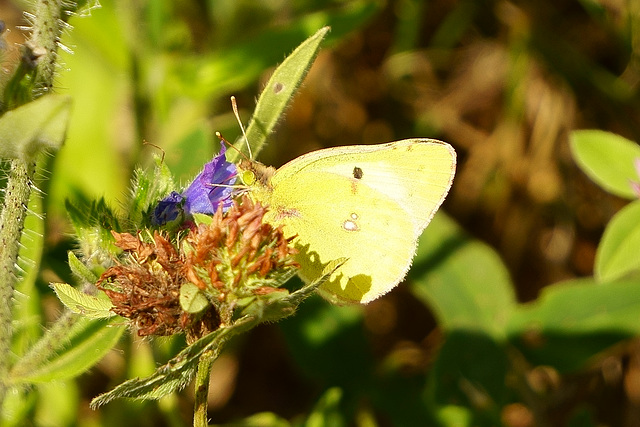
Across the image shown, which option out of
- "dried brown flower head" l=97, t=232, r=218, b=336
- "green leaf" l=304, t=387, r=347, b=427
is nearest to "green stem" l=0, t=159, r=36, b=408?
"dried brown flower head" l=97, t=232, r=218, b=336

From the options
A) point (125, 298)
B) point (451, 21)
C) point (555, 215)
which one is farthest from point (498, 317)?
point (451, 21)

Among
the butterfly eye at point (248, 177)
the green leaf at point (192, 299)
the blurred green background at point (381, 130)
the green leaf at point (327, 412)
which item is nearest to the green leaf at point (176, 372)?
the green leaf at point (192, 299)

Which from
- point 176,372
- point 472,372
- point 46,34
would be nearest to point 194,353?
point 176,372

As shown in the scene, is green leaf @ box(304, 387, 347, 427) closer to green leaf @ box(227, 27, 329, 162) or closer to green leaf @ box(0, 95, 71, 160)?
green leaf @ box(227, 27, 329, 162)

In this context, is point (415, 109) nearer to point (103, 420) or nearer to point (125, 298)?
point (103, 420)

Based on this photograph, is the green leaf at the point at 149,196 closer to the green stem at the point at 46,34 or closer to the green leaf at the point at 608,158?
the green stem at the point at 46,34

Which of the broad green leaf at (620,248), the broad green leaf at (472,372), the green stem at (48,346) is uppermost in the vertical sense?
the green stem at (48,346)
